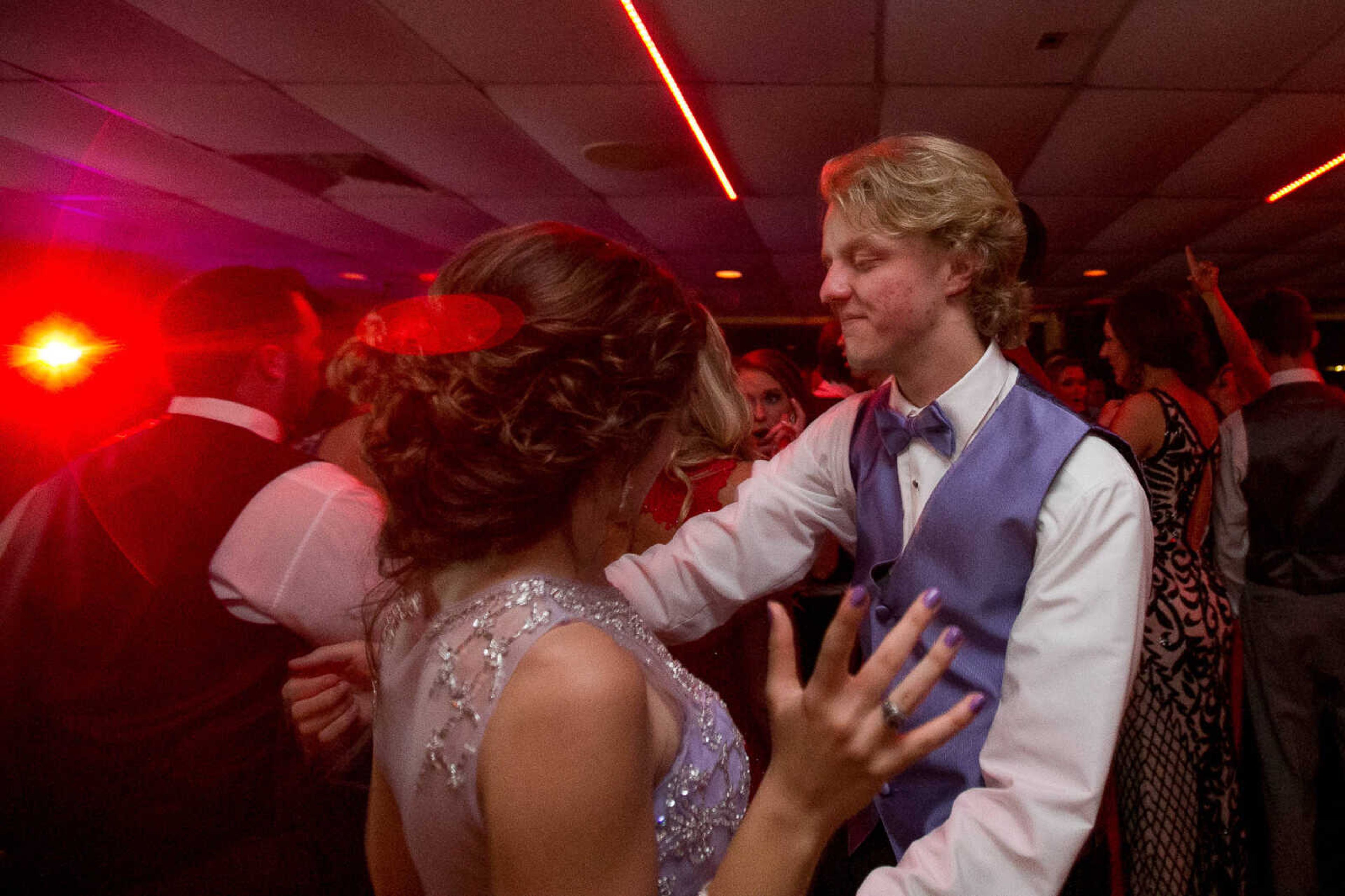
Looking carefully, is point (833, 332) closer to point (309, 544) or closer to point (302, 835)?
point (309, 544)

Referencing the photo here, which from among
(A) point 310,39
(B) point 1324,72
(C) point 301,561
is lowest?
(C) point 301,561

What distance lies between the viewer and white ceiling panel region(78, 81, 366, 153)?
3.43 m

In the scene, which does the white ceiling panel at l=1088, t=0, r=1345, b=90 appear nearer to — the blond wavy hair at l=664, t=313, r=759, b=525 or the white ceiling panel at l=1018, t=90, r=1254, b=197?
the white ceiling panel at l=1018, t=90, r=1254, b=197

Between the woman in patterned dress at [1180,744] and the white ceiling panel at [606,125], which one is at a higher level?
the white ceiling panel at [606,125]

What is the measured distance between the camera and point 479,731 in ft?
2.65

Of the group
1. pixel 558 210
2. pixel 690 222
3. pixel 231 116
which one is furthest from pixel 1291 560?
pixel 231 116

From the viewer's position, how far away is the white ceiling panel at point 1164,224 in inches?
207

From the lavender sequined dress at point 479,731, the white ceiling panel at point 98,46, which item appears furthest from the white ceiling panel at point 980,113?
the lavender sequined dress at point 479,731

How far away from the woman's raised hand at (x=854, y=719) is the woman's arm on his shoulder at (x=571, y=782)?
0.15 metres

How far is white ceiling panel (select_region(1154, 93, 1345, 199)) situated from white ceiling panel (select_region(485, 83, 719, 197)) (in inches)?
102

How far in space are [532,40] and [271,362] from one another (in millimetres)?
1779

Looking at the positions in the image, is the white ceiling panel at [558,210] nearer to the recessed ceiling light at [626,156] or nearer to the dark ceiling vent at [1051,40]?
the recessed ceiling light at [626,156]

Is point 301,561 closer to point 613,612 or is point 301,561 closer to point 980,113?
point 613,612

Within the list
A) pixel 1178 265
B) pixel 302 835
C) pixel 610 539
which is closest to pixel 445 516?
pixel 610 539
